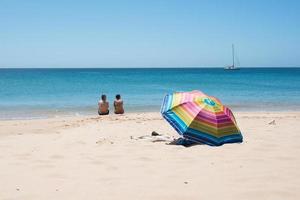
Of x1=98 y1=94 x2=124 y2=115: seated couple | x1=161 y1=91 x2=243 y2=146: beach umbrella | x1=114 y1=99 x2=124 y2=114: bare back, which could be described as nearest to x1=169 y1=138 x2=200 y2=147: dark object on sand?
x1=161 y1=91 x2=243 y2=146: beach umbrella

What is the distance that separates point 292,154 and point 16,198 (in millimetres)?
4399

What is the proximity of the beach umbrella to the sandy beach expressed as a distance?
0.79 ft

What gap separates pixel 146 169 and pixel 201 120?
6.99 feet

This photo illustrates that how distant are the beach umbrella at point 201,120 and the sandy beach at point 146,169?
24 centimetres

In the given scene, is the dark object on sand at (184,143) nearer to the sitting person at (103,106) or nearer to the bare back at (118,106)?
Result: the sitting person at (103,106)

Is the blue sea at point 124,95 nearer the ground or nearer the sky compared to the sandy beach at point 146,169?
nearer the ground

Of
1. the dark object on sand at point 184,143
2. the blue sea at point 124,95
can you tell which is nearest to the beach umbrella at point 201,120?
the dark object on sand at point 184,143

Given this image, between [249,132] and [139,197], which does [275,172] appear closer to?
[139,197]

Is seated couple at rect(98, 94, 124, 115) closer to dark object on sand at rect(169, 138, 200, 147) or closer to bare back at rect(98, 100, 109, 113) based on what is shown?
bare back at rect(98, 100, 109, 113)

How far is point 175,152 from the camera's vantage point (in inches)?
268

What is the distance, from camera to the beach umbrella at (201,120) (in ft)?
24.1

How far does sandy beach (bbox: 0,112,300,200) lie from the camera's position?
459 cm

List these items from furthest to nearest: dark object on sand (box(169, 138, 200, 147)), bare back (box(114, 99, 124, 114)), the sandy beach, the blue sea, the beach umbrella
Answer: the blue sea, bare back (box(114, 99, 124, 114)), dark object on sand (box(169, 138, 200, 147)), the beach umbrella, the sandy beach

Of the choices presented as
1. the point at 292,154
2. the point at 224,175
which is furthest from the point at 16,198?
the point at 292,154
